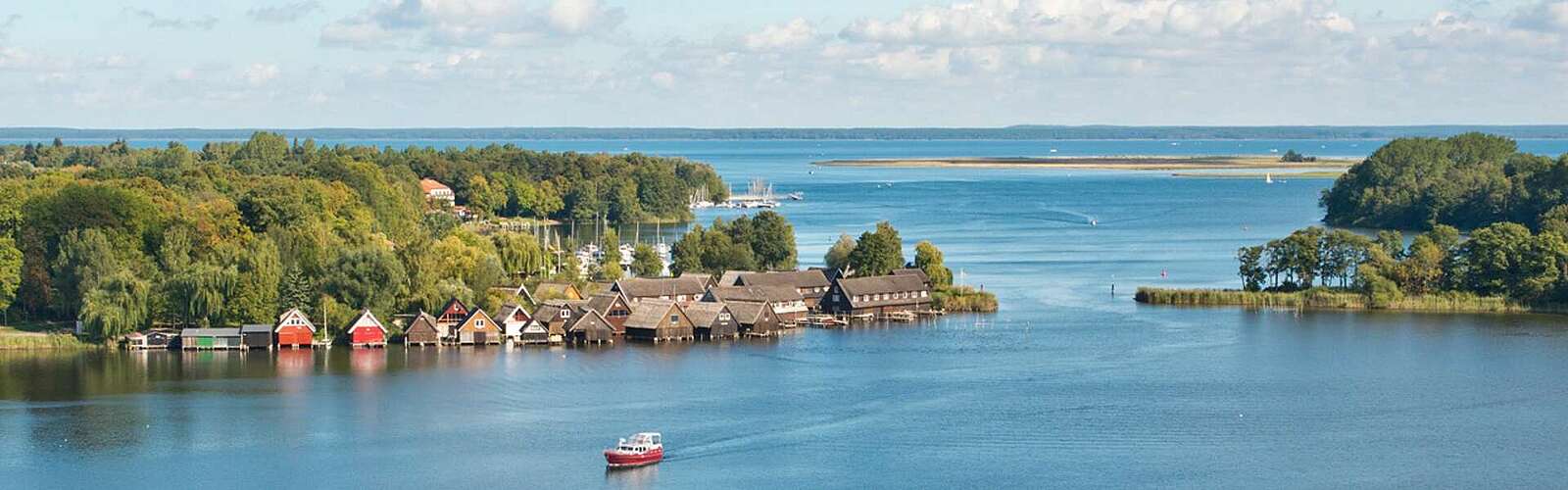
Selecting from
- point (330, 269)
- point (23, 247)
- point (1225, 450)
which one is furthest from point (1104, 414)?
point (23, 247)

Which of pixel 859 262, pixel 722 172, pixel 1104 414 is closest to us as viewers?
pixel 1104 414

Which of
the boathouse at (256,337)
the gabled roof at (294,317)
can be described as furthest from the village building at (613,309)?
the boathouse at (256,337)

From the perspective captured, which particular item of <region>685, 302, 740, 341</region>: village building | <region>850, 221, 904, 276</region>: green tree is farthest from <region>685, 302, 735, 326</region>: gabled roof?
<region>850, 221, 904, 276</region>: green tree

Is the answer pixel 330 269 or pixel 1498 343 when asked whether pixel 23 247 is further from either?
pixel 1498 343

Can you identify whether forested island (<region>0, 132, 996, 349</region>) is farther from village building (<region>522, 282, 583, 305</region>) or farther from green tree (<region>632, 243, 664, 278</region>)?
village building (<region>522, 282, 583, 305</region>)

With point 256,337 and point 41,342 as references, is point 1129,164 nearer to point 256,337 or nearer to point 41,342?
point 256,337

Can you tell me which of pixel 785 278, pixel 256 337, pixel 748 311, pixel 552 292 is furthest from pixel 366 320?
pixel 785 278

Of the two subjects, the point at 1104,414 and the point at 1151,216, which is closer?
the point at 1104,414
